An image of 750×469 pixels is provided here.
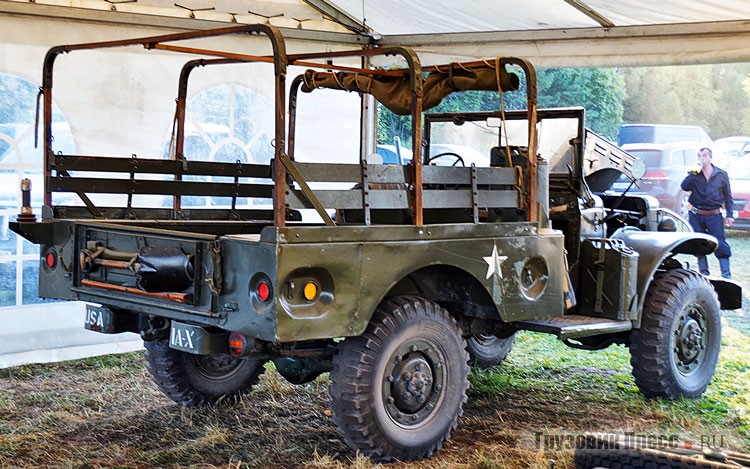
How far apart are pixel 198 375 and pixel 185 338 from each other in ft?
4.48

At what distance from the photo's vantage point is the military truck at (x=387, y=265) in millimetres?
4688

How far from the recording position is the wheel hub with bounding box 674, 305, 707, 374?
6680mm

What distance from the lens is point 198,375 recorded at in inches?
243

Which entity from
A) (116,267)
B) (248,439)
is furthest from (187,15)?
(248,439)

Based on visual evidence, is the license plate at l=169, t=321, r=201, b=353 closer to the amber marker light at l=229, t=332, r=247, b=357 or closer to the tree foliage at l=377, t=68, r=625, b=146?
the amber marker light at l=229, t=332, r=247, b=357

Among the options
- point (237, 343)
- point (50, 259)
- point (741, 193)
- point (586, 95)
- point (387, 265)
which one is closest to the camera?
point (237, 343)

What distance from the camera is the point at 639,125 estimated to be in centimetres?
1554

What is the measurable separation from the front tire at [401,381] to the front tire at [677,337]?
1728 millimetres

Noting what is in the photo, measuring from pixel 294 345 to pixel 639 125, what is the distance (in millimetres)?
11722

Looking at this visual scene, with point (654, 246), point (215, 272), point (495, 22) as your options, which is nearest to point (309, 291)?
point (215, 272)

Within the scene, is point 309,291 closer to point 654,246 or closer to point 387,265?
point 387,265

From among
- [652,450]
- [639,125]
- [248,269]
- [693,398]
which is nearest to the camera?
[652,450]

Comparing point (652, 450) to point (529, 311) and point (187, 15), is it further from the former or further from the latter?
point (187, 15)

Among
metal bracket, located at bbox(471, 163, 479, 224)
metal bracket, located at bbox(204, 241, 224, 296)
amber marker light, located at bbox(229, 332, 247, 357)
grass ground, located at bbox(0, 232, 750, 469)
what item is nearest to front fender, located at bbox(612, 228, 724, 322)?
grass ground, located at bbox(0, 232, 750, 469)
